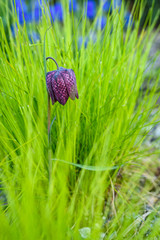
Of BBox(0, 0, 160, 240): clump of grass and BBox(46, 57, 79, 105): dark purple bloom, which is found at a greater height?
BBox(46, 57, 79, 105): dark purple bloom

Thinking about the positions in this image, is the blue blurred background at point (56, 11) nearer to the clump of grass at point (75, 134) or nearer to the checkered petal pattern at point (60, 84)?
the clump of grass at point (75, 134)

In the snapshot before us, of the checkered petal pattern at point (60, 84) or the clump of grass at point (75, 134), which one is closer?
the checkered petal pattern at point (60, 84)

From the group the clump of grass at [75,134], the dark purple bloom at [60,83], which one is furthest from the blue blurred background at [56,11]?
the dark purple bloom at [60,83]

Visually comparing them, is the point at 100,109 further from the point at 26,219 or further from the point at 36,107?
the point at 26,219

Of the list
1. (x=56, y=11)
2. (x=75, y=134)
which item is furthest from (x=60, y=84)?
(x=56, y=11)

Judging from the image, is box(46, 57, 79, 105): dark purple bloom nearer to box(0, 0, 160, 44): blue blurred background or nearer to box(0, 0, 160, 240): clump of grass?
box(0, 0, 160, 240): clump of grass

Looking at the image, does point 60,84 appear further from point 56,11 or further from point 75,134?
point 56,11

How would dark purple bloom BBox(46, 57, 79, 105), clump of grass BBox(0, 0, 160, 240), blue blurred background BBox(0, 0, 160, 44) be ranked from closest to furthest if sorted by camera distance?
1. dark purple bloom BBox(46, 57, 79, 105)
2. clump of grass BBox(0, 0, 160, 240)
3. blue blurred background BBox(0, 0, 160, 44)

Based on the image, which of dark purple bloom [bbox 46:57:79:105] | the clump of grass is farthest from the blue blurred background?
dark purple bloom [bbox 46:57:79:105]

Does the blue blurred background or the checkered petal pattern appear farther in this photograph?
the blue blurred background

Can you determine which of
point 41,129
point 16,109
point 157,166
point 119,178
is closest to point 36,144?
point 41,129
